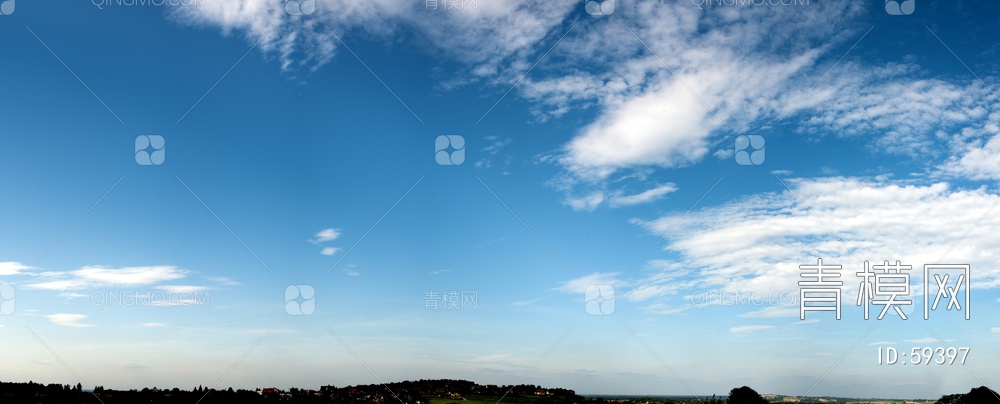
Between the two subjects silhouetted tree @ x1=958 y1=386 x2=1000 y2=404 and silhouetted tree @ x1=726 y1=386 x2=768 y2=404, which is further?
silhouetted tree @ x1=726 y1=386 x2=768 y2=404

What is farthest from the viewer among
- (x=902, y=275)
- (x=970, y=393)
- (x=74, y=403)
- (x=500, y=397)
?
(x=500, y=397)

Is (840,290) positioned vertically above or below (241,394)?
→ above

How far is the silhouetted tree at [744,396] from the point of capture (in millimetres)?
65750

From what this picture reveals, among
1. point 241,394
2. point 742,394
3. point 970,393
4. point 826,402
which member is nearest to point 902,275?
point 742,394

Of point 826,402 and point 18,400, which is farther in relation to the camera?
point 826,402

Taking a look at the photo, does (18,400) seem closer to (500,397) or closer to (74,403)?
(74,403)

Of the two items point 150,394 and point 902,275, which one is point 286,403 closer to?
point 150,394

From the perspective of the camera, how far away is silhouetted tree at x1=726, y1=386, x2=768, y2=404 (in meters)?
65.8

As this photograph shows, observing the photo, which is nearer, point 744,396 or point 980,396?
point 980,396

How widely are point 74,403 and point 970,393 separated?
8816 centimetres

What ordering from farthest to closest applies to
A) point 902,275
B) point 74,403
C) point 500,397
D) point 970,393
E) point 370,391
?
point 500,397, point 370,391, point 74,403, point 970,393, point 902,275

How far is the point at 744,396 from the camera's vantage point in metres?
65.9

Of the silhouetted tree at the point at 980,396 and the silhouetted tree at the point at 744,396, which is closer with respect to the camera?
the silhouetted tree at the point at 980,396

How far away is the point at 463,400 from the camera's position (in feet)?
226
